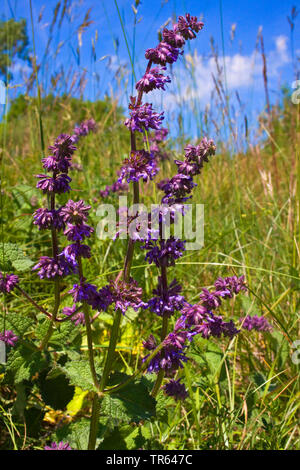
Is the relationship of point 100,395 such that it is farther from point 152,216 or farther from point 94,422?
point 152,216

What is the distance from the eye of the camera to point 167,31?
1136 millimetres

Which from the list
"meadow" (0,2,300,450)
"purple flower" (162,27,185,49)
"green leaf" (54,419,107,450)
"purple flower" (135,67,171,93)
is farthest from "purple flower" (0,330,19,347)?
"purple flower" (162,27,185,49)

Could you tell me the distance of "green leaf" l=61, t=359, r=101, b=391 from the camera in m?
1.14

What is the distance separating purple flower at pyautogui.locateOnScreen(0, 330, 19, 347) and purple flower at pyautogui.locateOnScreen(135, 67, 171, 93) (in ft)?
2.75

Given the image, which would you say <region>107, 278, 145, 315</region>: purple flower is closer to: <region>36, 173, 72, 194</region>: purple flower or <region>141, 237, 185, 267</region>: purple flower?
<region>141, 237, 185, 267</region>: purple flower

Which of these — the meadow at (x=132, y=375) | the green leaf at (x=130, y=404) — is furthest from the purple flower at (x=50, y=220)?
the green leaf at (x=130, y=404)

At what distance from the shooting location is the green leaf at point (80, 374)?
114 centimetres

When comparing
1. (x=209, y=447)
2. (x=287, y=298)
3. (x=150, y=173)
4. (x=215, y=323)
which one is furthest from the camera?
(x=287, y=298)

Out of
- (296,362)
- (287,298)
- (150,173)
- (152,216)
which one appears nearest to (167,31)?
(150,173)

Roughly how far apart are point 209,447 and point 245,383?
42 cm

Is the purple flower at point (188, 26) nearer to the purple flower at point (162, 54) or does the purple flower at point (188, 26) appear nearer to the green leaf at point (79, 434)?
the purple flower at point (162, 54)

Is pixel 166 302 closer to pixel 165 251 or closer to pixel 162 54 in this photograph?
pixel 165 251

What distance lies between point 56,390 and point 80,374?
236mm

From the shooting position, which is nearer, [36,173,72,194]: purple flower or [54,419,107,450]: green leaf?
[36,173,72,194]: purple flower
